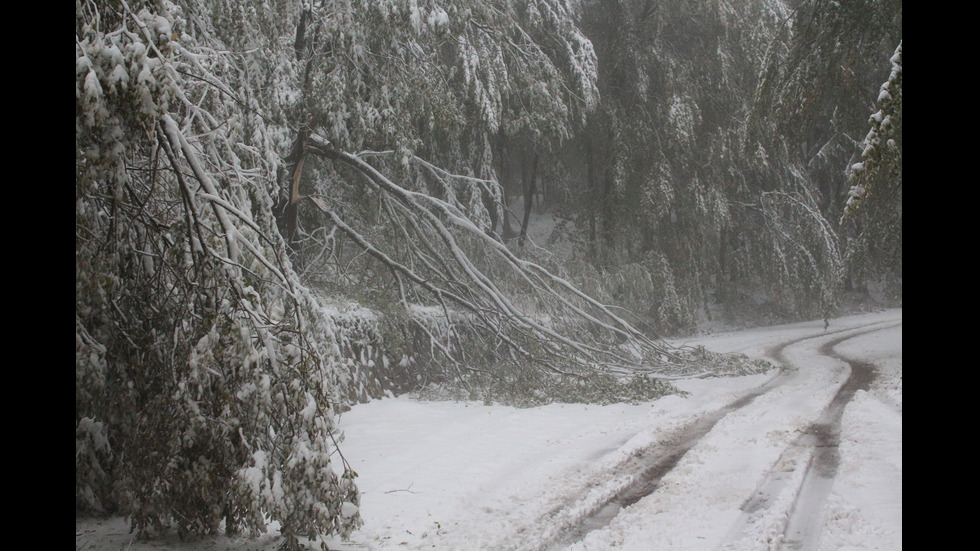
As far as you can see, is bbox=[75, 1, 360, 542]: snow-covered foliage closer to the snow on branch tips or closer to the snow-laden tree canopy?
the snow-laden tree canopy

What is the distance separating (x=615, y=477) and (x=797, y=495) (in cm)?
103

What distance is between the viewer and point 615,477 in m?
4.15

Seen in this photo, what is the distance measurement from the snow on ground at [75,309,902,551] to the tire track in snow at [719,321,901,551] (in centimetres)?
1

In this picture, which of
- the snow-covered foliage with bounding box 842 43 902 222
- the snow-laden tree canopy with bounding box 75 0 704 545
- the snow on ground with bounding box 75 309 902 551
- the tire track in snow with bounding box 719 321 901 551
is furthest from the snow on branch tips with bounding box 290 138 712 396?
the snow-covered foliage with bounding box 842 43 902 222

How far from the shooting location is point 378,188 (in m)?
8.34

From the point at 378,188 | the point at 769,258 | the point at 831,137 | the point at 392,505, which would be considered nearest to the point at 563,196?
the point at 769,258

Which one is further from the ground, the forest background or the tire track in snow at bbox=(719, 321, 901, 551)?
→ the forest background

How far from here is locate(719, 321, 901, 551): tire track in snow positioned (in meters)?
3.05

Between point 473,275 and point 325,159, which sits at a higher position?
point 325,159

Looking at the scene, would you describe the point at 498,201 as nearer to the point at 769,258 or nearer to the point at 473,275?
the point at 473,275

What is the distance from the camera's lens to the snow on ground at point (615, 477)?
314 centimetres

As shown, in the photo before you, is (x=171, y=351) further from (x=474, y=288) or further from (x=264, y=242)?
(x=474, y=288)
